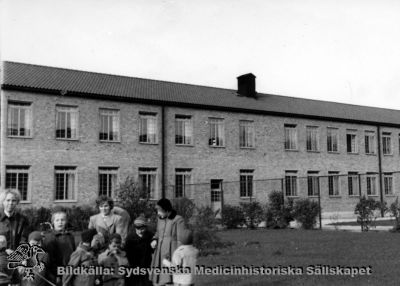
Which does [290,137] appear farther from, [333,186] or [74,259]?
[74,259]

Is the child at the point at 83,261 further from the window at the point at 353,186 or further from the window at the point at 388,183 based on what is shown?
the window at the point at 388,183

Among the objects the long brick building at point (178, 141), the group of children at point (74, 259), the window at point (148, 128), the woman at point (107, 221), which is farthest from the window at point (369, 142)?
the group of children at point (74, 259)

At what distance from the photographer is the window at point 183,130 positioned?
94.9ft

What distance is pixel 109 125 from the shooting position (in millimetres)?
26547

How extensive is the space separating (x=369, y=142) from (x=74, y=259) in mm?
35022

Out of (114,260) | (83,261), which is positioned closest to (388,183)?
(114,260)

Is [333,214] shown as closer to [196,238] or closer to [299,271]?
[196,238]

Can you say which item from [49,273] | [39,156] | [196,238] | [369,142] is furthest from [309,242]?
[369,142]

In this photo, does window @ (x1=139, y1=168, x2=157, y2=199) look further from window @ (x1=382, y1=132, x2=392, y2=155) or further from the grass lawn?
window @ (x1=382, y1=132, x2=392, y2=155)

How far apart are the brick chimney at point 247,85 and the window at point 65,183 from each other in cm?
1430

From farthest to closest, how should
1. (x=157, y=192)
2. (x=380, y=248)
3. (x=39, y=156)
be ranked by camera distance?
(x=157, y=192)
(x=39, y=156)
(x=380, y=248)

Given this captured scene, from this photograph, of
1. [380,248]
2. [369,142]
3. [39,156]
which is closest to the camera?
[380,248]

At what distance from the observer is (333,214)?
33.8 m

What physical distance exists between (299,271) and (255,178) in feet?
72.0
